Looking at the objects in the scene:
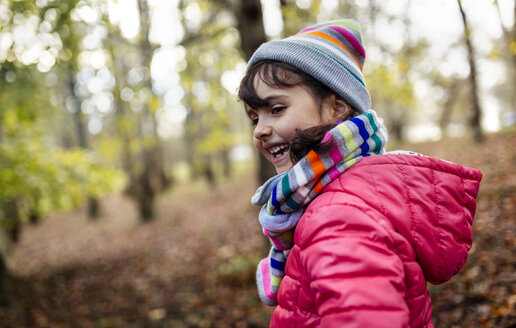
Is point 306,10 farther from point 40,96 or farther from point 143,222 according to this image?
point 143,222

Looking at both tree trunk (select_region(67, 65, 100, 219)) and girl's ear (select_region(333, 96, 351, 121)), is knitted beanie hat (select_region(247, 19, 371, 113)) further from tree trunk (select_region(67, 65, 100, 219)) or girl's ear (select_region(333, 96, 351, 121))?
tree trunk (select_region(67, 65, 100, 219))

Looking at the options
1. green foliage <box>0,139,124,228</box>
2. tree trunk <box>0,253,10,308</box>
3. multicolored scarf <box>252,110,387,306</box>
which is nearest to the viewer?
multicolored scarf <box>252,110,387,306</box>

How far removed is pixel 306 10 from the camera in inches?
204

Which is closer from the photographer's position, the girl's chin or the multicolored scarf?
the multicolored scarf

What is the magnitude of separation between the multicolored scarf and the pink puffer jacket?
0.18 feet

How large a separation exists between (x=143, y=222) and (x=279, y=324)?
1268 centimetres

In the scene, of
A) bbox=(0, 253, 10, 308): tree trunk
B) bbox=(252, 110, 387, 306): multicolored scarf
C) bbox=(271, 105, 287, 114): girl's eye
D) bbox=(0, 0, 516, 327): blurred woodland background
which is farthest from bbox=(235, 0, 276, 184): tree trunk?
bbox=(0, 253, 10, 308): tree trunk

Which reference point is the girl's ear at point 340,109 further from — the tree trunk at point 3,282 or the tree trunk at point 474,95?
the tree trunk at point 474,95

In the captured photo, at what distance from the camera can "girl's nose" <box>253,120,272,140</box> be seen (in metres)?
1.44

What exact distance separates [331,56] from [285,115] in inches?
13.5

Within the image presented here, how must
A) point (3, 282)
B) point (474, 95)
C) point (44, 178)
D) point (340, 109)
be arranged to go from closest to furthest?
point (340, 109)
point (44, 178)
point (3, 282)
point (474, 95)

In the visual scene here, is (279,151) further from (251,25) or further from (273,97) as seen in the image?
(251,25)

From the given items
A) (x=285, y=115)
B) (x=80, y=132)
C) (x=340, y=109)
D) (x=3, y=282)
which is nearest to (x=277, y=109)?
(x=285, y=115)

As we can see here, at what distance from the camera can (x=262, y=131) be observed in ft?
4.74
